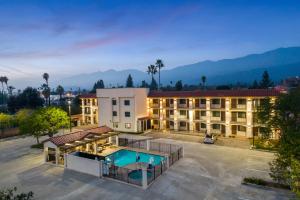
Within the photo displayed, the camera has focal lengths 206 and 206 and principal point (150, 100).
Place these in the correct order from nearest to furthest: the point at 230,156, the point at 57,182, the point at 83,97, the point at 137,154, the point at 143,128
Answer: the point at 57,182, the point at 230,156, the point at 137,154, the point at 143,128, the point at 83,97

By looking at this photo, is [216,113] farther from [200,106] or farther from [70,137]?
[70,137]

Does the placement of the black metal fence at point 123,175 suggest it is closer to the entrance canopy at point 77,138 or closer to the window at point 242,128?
the entrance canopy at point 77,138

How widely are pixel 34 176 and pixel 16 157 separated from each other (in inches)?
353

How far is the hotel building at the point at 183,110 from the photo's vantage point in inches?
1400

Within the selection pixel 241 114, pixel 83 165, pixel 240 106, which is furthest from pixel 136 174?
pixel 240 106

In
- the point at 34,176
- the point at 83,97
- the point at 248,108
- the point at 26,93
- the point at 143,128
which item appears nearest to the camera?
the point at 34,176

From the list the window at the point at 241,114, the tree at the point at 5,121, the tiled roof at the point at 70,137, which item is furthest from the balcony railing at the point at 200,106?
the tree at the point at 5,121

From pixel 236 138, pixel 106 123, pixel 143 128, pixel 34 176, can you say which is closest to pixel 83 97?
pixel 106 123

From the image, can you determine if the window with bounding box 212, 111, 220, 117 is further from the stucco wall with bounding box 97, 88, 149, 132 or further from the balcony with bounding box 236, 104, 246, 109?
the stucco wall with bounding box 97, 88, 149, 132

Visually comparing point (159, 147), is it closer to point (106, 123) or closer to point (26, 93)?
point (106, 123)

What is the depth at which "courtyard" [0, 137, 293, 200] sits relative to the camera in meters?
17.0

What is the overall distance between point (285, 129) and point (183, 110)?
1010 inches

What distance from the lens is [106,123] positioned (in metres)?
46.5

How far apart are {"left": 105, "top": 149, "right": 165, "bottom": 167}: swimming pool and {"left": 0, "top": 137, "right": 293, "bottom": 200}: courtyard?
4.04 meters
